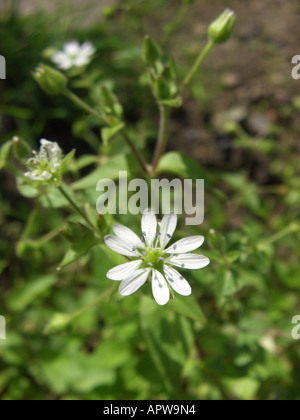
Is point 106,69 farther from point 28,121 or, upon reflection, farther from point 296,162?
point 296,162

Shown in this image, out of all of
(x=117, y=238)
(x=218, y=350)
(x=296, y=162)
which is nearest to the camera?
(x=117, y=238)

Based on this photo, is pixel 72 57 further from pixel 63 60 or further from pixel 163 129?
pixel 163 129

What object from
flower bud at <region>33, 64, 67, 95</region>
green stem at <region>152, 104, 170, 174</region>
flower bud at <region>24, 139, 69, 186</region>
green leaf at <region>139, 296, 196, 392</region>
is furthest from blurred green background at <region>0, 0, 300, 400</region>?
flower bud at <region>33, 64, 67, 95</region>

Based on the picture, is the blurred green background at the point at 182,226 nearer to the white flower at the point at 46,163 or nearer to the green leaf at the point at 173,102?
the white flower at the point at 46,163

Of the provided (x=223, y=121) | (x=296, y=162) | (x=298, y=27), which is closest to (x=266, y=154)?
(x=296, y=162)

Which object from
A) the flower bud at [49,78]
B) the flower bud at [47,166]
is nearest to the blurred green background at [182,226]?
the flower bud at [47,166]

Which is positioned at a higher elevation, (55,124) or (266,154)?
(55,124)

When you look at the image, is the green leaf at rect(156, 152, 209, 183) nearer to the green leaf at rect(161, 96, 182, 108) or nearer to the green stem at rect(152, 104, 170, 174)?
the green stem at rect(152, 104, 170, 174)
